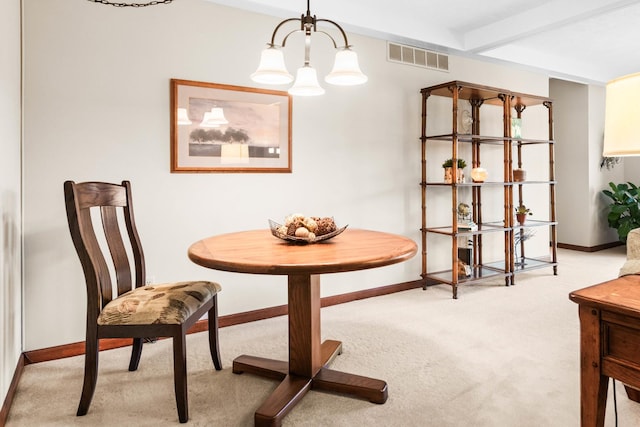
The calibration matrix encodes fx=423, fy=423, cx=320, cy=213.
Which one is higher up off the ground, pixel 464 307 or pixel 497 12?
pixel 497 12

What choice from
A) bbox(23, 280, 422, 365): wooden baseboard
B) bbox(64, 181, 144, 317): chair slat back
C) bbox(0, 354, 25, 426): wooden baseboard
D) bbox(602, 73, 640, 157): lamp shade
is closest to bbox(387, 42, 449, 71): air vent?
bbox(23, 280, 422, 365): wooden baseboard

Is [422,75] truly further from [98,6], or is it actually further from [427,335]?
[98,6]

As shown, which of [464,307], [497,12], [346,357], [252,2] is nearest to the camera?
[346,357]

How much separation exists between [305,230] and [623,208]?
561 centimetres

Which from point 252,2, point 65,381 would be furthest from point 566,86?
point 65,381

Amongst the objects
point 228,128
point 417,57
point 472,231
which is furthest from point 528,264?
point 228,128

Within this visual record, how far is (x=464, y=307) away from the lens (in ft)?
11.4

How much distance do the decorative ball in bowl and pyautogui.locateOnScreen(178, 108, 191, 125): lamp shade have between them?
126 cm

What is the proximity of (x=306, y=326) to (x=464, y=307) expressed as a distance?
1.90m

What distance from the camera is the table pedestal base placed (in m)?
1.82

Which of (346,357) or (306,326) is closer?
(306,326)

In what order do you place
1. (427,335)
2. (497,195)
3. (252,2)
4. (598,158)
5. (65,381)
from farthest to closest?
(598,158) → (497,195) → (252,2) → (427,335) → (65,381)

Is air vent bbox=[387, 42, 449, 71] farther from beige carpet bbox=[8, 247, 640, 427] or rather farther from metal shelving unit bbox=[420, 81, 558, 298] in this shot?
beige carpet bbox=[8, 247, 640, 427]

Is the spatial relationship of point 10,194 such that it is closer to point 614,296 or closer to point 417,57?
point 614,296
